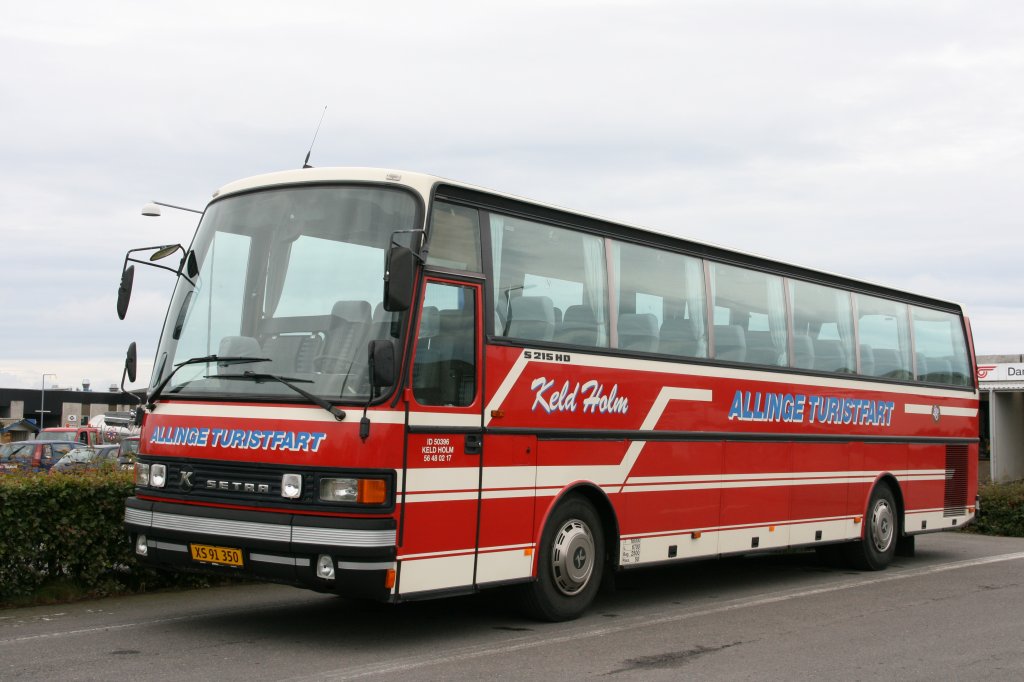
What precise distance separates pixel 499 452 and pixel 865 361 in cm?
718

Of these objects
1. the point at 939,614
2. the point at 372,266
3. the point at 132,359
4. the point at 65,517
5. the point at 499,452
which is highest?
the point at 372,266

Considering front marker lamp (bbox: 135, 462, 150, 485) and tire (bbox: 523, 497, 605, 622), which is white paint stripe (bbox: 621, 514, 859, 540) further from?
front marker lamp (bbox: 135, 462, 150, 485)

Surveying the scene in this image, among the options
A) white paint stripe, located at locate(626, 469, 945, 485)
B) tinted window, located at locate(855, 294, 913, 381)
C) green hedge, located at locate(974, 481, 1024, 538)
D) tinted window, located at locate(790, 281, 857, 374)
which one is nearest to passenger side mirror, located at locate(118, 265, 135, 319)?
white paint stripe, located at locate(626, 469, 945, 485)

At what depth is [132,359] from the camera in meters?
9.83

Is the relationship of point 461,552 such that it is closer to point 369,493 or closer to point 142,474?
point 369,493

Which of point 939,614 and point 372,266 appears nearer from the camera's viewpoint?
point 372,266

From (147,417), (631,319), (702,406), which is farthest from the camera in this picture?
(702,406)

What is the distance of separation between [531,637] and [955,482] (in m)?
9.67

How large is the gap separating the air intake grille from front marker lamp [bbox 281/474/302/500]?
1114 cm

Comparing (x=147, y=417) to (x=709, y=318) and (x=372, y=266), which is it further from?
(x=709, y=318)

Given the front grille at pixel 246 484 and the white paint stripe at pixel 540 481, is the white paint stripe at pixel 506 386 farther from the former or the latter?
the front grille at pixel 246 484

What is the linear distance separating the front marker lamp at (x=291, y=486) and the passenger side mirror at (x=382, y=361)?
89cm

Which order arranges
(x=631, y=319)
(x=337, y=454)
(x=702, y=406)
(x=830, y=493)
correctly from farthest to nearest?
(x=830, y=493) < (x=702, y=406) < (x=631, y=319) < (x=337, y=454)

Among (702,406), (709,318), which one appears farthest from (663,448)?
(709,318)
